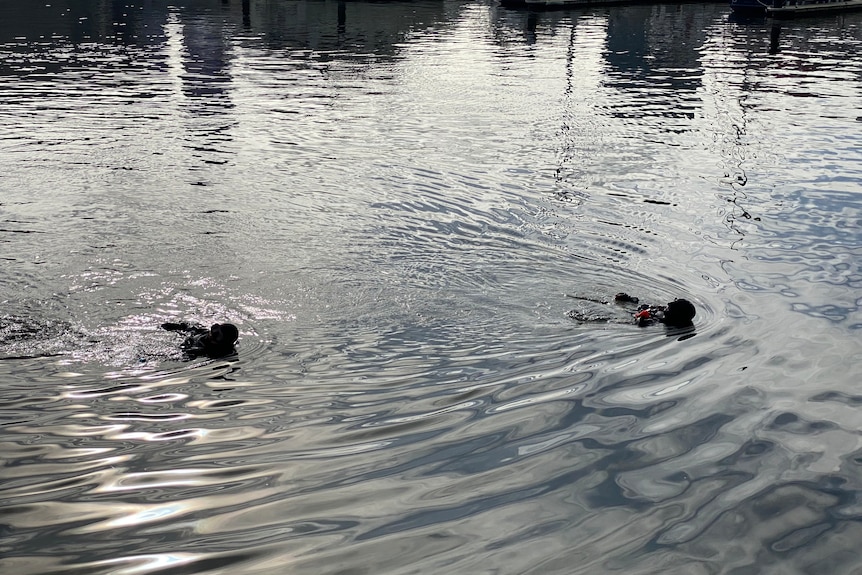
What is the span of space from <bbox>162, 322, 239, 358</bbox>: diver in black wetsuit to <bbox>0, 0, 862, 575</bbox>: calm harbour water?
0.72ft

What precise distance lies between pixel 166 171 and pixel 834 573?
1539 centimetres

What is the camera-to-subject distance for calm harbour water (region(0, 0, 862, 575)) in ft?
22.1

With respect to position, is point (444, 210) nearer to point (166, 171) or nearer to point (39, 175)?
point (166, 171)

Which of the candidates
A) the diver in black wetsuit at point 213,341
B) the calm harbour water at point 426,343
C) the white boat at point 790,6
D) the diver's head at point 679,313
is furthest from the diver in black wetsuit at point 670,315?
the white boat at point 790,6

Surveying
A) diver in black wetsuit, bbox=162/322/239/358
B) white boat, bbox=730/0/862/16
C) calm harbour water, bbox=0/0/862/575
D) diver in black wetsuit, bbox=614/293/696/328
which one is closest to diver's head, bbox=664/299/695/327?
diver in black wetsuit, bbox=614/293/696/328

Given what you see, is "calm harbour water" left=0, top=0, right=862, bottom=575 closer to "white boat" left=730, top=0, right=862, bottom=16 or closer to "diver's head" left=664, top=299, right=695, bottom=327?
"diver's head" left=664, top=299, right=695, bottom=327

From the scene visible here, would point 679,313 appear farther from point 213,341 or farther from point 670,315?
point 213,341

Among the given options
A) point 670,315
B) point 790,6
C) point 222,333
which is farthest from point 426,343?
point 790,6

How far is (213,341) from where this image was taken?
383 inches

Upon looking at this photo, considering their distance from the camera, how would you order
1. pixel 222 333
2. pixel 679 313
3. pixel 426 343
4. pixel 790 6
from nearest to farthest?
pixel 222 333 < pixel 426 343 < pixel 679 313 < pixel 790 6

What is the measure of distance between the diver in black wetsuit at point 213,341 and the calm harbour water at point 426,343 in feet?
0.72

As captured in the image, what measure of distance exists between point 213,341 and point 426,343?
241cm

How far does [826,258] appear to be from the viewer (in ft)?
46.2

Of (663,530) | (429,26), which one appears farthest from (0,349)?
(429,26)
